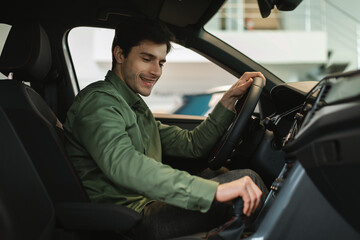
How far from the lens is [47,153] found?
113 centimetres

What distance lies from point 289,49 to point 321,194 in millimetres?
9610

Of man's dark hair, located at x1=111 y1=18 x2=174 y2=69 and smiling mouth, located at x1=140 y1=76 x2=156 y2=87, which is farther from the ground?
man's dark hair, located at x1=111 y1=18 x2=174 y2=69

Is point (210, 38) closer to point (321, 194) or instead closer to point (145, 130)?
point (145, 130)

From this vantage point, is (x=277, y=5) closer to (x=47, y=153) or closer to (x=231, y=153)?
(x=231, y=153)

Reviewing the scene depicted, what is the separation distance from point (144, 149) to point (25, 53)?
54cm

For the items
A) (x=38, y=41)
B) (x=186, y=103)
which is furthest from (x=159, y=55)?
(x=186, y=103)

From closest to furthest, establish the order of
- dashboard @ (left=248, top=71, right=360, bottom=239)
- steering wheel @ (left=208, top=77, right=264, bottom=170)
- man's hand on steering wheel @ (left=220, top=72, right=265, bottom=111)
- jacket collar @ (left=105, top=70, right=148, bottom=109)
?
1. dashboard @ (left=248, top=71, right=360, bottom=239)
2. steering wheel @ (left=208, top=77, right=264, bottom=170)
3. jacket collar @ (left=105, top=70, right=148, bottom=109)
4. man's hand on steering wheel @ (left=220, top=72, right=265, bottom=111)

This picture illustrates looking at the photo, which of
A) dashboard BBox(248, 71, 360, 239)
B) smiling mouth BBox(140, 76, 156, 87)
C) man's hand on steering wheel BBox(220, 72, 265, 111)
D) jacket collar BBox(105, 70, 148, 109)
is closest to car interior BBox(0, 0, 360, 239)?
dashboard BBox(248, 71, 360, 239)

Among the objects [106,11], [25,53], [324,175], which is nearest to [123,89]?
[25,53]

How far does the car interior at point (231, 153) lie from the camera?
2.66 ft

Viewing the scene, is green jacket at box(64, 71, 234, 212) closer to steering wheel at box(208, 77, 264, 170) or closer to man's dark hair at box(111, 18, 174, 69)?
man's dark hair at box(111, 18, 174, 69)

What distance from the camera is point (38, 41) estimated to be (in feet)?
4.38

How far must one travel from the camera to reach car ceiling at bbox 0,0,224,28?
5.59ft

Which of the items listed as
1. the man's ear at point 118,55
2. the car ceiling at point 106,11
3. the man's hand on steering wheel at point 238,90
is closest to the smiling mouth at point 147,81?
the man's ear at point 118,55
